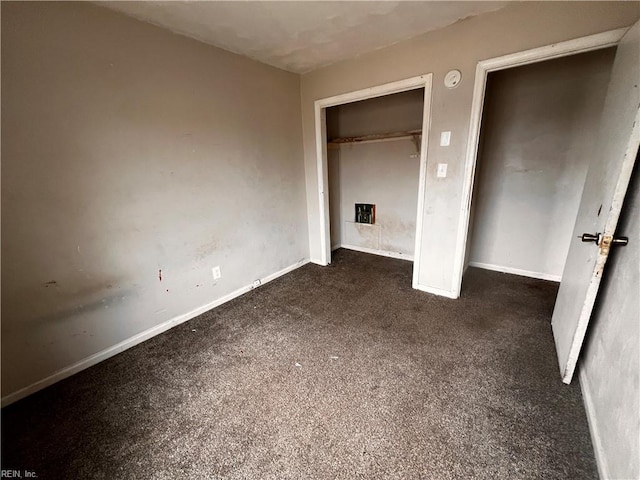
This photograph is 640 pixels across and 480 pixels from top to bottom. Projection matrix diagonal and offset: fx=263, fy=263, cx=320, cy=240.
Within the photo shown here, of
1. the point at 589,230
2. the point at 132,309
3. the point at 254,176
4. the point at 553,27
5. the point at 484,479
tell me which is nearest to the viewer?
the point at 484,479

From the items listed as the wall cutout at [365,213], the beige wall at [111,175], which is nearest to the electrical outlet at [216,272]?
the beige wall at [111,175]

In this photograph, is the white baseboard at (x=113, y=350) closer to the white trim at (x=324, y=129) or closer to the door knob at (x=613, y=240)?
the white trim at (x=324, y=129)

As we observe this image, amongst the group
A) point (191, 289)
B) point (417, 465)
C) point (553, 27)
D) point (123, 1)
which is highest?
Result: point (123, 1)

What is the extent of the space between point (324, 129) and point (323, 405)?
262 cm

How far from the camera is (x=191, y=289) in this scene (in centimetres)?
228


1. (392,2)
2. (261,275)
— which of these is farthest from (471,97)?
(261,275)

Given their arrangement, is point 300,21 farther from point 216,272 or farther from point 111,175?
point 216,272

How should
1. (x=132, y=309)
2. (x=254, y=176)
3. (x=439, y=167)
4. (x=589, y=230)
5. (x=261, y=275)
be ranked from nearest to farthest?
(x=589, y=230) < (x=132, y=309) < (x=439, y=167) < (x=254, y=176) < (x=261, y=275)

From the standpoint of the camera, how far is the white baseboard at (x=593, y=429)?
104 cm

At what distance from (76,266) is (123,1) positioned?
5.23ft

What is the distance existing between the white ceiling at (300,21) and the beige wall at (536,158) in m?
1.14

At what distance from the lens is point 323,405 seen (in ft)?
4.70

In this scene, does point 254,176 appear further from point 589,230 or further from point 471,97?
point 589,230

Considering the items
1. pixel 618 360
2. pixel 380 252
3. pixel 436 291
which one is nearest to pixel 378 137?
pixel 380 252
